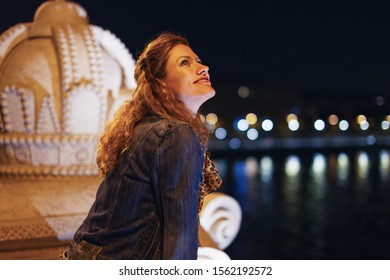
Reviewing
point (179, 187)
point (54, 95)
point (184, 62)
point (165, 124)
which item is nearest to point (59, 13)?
point (54, 95)

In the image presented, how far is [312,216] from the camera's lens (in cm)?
1186

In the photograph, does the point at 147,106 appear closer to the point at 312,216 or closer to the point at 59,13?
the point at 59,13

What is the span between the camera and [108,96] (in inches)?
139

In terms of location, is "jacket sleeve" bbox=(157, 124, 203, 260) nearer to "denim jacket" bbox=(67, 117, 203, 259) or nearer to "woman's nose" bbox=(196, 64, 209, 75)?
"denim jacket" bbox=(67, 117, 203, 259)

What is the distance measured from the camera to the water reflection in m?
8.90

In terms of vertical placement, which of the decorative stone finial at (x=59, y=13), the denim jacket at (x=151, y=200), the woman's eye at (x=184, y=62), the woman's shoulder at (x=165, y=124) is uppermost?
the decorative stone finial at (x=59, y=13)

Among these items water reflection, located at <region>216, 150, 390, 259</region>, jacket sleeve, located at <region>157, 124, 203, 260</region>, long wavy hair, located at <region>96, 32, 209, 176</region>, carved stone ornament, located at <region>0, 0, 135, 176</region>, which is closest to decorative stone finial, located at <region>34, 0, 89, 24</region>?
carved stone ornament, located at <region>0, 0, 135, 176</region>

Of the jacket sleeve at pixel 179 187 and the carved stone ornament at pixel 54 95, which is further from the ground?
the carved stone ornament at pixel 54 95

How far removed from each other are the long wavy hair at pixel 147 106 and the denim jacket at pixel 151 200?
34 millimetres

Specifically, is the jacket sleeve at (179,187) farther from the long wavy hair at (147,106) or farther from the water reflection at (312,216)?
the water reflection at (312,216)

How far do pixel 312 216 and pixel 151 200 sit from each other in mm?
10852

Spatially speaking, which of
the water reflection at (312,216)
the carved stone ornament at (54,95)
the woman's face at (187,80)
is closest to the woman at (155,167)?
the woman's face at (187,80)

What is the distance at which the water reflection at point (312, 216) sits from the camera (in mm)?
8898
